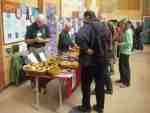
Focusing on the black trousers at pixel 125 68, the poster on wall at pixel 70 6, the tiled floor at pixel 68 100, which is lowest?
the tiled floor at pixel 68 100

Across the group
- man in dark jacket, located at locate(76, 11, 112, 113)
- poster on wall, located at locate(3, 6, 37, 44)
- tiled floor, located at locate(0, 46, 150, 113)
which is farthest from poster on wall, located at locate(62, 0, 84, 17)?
man in dark jacket, located at locate(76, 11, 112, 113)

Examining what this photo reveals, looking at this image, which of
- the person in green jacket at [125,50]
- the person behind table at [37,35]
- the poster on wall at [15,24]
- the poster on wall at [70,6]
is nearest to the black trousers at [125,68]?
the person in green jacket at [125,50]

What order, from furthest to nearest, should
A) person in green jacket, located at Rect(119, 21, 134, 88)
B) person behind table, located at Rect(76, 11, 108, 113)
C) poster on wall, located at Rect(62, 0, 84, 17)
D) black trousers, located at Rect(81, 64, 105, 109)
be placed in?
poster on wall, located at Rect(62, 0, 84, 17) → person in green jacket, located at Rect(119, 21, 134, 88) → black trousers, located at Rect(81, 64, 105, 109) → person behind table, located at Rect(76, 11, 108, 113)

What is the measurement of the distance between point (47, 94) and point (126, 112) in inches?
64.7

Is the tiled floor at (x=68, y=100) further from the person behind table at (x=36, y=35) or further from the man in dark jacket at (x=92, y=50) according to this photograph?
the person behind table at (x=36, y=35)

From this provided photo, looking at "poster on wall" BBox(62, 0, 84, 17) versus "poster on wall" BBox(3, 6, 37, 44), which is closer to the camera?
"poster on wall" BBox(3, 6, 37, 44)

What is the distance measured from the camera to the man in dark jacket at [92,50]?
3.89 m

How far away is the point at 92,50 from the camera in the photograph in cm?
394

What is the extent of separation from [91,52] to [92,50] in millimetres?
43

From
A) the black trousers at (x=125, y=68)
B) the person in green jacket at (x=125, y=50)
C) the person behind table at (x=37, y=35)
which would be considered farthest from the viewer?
the black trousers at (x=125, y=68)

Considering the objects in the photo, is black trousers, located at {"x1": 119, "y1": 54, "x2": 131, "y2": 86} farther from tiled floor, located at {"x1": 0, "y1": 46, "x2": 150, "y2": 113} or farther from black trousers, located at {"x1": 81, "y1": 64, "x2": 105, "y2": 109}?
black trousers, located at {"x1": 81, "y1": 64, "x2": 105, "y2": 109}

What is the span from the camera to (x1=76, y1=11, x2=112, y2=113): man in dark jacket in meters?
3.89

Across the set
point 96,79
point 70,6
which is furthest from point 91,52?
point 70,6

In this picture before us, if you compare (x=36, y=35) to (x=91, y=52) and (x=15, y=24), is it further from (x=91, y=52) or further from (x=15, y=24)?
(x=91, y=52)
